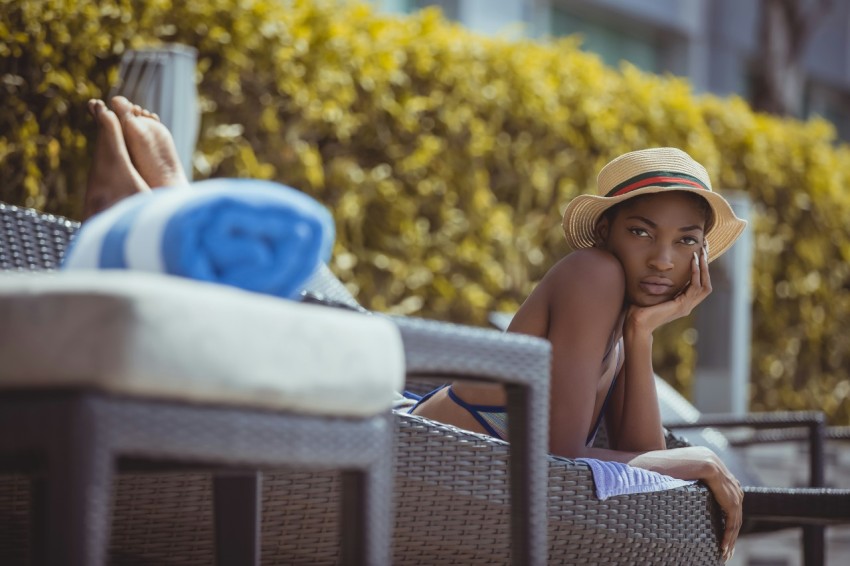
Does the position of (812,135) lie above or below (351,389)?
above

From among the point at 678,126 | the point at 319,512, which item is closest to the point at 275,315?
the point at 319,512

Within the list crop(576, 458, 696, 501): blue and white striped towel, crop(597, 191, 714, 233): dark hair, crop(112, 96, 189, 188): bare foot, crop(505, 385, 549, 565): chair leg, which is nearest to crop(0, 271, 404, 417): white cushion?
crop(505, 385, 549, 565): chair leg

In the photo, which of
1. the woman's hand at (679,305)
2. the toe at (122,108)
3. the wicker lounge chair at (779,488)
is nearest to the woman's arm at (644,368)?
the woman's hand at (679,305)

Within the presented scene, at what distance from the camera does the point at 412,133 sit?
17.9 ft

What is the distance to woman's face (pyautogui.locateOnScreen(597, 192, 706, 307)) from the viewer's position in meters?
2.44

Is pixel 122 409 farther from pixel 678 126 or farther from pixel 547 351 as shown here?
pixel 678 126

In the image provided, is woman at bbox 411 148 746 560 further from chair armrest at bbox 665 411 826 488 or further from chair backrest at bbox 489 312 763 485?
chair backrest at bbox 489 312 763 485

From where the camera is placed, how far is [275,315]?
3.95 ft

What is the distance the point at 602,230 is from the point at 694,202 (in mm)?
218

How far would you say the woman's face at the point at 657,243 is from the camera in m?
2.44

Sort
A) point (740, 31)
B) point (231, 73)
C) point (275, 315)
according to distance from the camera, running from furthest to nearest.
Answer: point (740, 31), point (231, 73), point (275, 315)

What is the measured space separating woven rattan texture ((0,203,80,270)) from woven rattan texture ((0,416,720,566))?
0.51m

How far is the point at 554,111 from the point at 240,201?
16.3 ft

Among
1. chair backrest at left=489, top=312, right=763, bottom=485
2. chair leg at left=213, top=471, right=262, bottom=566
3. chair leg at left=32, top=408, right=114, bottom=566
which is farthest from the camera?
chair backrest at left=489, top=312, right=763, bottom=485
